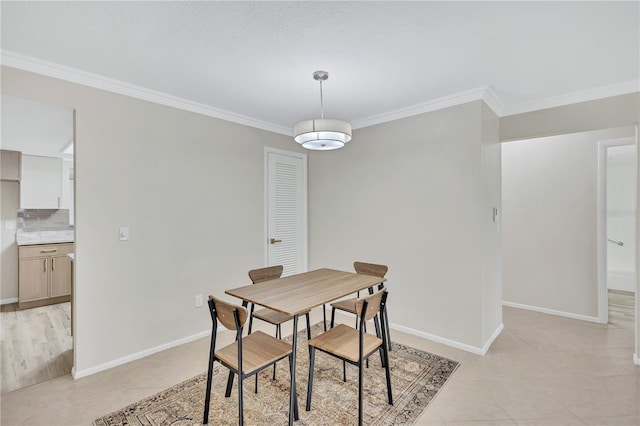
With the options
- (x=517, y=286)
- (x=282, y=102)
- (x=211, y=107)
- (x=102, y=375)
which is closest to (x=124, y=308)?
(x=102, y=375)

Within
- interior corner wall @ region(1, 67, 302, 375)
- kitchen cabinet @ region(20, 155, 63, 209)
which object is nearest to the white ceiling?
interior corner wall @ region(1, 67, 302, 375)

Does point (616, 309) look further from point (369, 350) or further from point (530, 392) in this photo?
point (369, 350)

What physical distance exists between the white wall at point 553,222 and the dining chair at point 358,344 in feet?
10.1

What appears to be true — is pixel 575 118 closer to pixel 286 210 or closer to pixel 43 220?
pixel 286 210

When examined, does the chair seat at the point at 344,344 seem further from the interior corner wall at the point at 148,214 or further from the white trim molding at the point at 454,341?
the interior corner wall at the point at 148,214

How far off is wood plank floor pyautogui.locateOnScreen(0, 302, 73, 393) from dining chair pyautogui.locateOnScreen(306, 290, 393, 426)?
2.19m

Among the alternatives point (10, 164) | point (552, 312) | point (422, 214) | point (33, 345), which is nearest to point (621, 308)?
point (552, 312)

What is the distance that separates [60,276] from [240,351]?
4.33 m

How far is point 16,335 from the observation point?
10.8 feet

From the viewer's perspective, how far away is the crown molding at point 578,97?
8.58 feet

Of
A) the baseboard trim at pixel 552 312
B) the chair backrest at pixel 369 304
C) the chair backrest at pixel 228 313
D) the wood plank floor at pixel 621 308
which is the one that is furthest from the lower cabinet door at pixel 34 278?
the wood plank floor at pixel 621 308

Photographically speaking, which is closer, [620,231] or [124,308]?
[124,308]

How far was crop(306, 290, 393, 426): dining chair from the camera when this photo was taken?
1.86m

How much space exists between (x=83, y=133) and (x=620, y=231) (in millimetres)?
8197
